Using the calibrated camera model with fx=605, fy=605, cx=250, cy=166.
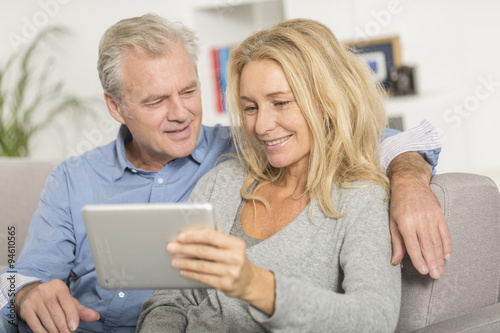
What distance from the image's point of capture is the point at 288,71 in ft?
4.65

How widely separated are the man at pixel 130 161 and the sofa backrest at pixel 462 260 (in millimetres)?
776

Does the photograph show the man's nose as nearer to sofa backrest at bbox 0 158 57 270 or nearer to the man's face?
the man's face

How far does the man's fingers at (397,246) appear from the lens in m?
1.27

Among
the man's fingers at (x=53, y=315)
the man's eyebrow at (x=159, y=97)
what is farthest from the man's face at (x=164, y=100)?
the man's fingers at (x=53, y=315)

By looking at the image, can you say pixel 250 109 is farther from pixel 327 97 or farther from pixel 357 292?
pixel 357 292

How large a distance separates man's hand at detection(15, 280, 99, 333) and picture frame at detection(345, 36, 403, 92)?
2596 mm

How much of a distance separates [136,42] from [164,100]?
197 millimetres

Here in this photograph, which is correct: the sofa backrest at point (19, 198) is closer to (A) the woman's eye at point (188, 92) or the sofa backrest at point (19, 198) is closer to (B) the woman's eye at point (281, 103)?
(A) the woman's eye at point (188, 92)

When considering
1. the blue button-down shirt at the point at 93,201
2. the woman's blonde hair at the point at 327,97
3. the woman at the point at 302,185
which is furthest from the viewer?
the blue button-down shirt at the point at 93,201

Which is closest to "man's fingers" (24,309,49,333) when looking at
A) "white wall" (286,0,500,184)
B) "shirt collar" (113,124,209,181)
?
"shirt collar" (113,124,209,181)

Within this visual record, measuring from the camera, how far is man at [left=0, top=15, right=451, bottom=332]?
70.9 inches

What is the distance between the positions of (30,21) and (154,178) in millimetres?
2434

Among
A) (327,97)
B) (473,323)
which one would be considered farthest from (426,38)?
(473,323)

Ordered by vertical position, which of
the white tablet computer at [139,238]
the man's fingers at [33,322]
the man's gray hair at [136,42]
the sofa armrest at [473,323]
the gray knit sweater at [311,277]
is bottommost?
the man's fingers at [33,322]
